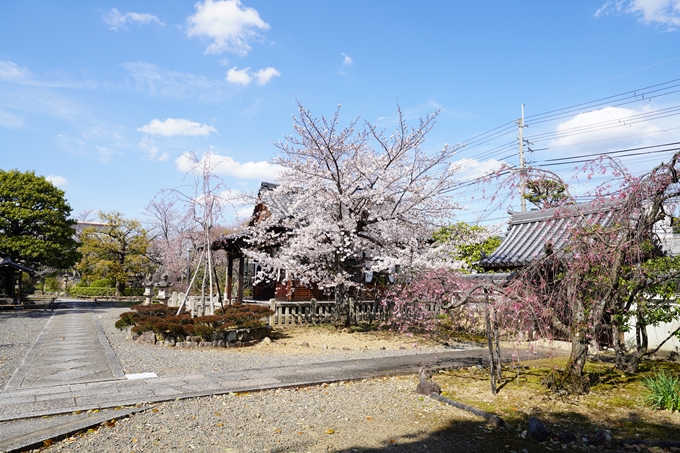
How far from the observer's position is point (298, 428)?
17.5ft

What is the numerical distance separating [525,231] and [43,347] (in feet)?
44.5

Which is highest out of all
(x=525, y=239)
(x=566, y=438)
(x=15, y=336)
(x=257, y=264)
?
(x=525, y=239)

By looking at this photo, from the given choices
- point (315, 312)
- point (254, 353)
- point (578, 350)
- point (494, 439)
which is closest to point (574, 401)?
point (578, 350)

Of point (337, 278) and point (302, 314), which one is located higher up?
point (337, 278)

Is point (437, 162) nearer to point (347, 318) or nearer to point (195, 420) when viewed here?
point (347, 318)

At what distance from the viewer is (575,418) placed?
19.3ft

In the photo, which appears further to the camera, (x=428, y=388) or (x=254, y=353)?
(x=254, y=353)

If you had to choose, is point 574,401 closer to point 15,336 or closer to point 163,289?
point 15,336

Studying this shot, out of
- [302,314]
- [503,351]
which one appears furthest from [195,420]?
[302,314]

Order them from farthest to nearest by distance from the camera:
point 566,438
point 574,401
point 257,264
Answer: point 257,264 → point 574,401 → point 566,438

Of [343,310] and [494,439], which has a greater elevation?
[343,310]

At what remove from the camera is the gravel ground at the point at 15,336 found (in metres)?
8.92

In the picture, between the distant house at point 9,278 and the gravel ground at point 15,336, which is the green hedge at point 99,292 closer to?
the distant house at point 9,278

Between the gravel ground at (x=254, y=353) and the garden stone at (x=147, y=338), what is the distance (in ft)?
0.73
